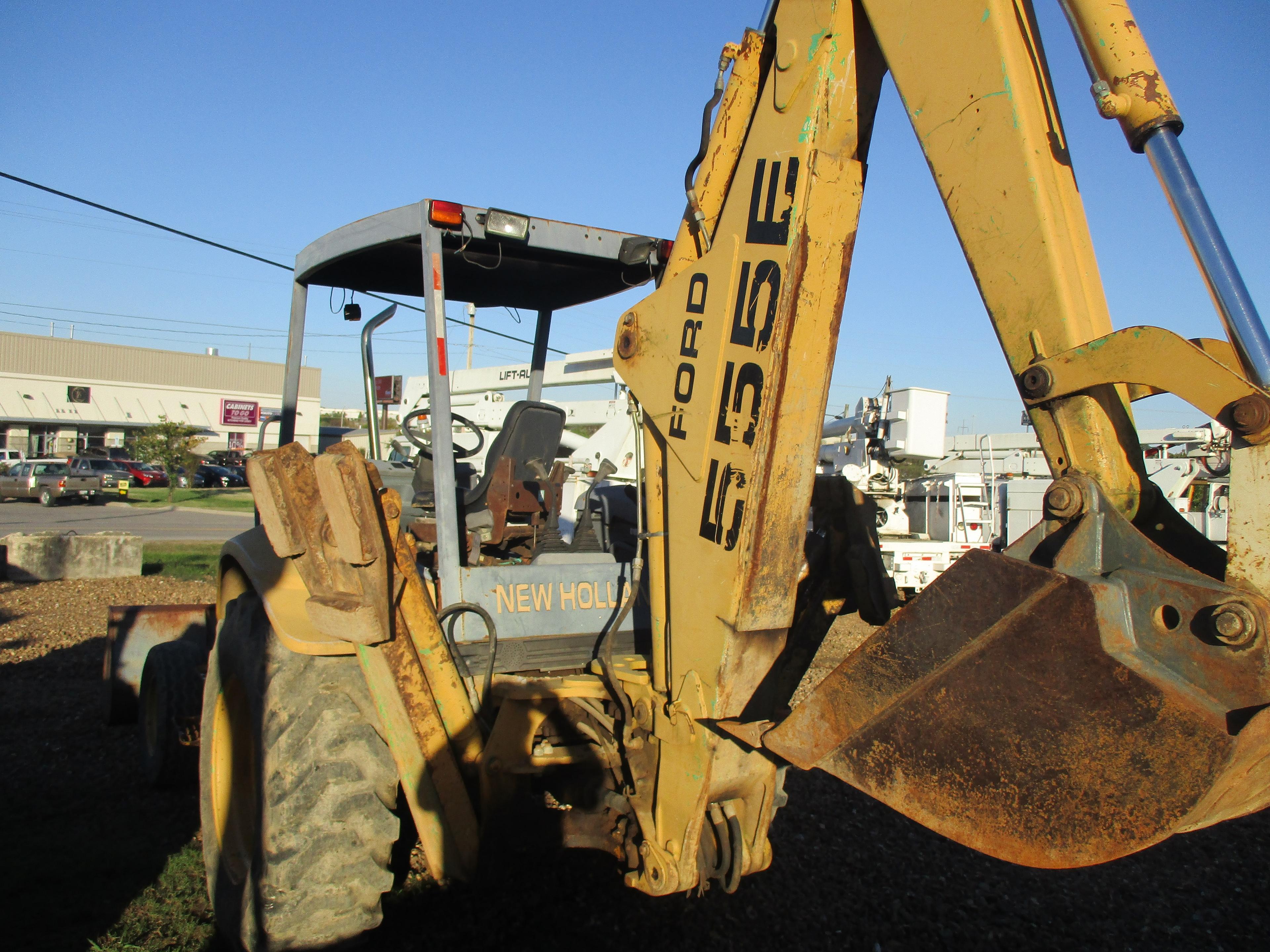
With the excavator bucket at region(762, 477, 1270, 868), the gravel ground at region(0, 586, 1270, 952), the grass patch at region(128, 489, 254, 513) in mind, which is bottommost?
the gravel ground at region(0, 586, 1270, 952)

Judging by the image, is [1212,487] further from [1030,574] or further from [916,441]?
[1030,574]

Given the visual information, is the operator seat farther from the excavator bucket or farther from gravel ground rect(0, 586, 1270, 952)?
the excavator bucket

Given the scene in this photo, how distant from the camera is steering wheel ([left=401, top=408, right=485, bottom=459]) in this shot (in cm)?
387

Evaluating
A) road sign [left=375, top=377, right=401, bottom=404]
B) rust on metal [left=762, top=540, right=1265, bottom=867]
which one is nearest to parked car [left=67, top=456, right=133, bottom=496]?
road sign [left=375, top=377, right=401, bottom=404]

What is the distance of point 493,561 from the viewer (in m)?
3.67

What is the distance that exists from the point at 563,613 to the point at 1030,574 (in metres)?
1.82

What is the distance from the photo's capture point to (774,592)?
223 cm

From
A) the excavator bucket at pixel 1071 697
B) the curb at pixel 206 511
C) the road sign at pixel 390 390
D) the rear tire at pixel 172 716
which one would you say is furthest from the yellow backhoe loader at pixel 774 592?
the curb at pixel 206 511

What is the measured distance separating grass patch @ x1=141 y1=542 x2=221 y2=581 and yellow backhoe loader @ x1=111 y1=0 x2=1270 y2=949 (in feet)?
28.9

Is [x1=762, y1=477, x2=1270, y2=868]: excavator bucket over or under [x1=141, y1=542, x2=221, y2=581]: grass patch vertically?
over

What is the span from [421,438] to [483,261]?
945mm

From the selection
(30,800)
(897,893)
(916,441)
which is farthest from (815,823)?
(916,441)

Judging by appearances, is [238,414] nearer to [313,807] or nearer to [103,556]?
[103,556]

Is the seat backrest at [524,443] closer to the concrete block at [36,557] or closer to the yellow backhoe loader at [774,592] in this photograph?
the yellow backhoe loader at [774,592]
